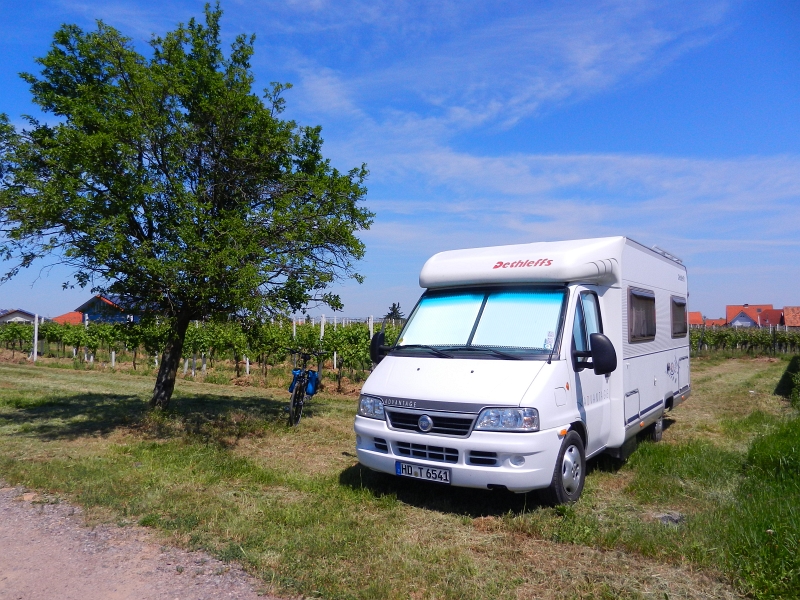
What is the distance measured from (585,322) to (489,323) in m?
1.02

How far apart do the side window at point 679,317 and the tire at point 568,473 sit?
4498mm

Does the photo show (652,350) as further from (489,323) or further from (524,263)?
A: (489,323)

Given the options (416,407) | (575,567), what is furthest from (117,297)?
(575,567)

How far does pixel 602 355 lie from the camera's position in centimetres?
571

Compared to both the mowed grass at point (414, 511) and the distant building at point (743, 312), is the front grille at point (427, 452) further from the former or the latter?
the distant building at point (743, 312)

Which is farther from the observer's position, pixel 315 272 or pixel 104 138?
pixel 315 272

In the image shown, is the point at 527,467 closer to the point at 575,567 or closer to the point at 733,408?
the point at 575,567

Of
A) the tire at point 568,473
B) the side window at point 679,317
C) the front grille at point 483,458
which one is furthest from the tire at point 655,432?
the front grille at point 483,458

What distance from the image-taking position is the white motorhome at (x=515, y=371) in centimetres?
533

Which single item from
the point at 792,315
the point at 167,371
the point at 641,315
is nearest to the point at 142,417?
the point at 167,371

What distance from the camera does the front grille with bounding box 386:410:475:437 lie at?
541cm

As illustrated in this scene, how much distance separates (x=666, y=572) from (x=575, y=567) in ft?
2.02

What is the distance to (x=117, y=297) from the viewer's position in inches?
376

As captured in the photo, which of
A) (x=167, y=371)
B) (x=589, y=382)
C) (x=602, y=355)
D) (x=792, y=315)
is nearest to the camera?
(x=602, y=355)
